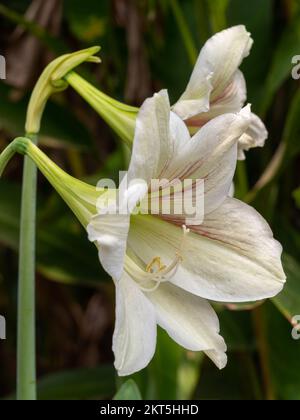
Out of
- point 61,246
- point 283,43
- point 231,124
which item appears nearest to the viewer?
point 231,124

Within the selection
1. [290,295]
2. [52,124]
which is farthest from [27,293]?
[52,124]

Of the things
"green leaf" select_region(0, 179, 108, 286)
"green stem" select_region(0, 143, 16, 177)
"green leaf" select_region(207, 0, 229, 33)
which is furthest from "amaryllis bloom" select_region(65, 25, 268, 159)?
"green leaf" select_region(0, 179, 108, 286)

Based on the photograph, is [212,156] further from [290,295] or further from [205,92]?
[290,295]

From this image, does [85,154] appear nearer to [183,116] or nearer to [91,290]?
[91,290]

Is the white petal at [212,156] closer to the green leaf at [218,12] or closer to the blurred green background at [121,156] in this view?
the blurred green background at [121,156]

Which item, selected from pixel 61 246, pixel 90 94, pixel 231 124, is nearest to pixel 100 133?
pixel 61 246

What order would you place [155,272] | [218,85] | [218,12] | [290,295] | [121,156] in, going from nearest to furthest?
1. [155,272]
2. [218,85]
3. [290,295]
4. [218,12]
5. [121,156]

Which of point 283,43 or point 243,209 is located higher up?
point 283,43
